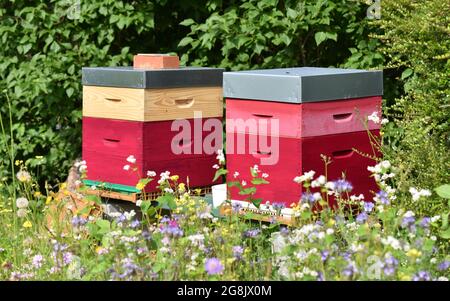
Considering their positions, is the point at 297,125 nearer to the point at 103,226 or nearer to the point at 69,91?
the point at 103,226

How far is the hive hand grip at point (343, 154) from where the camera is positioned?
4649mm

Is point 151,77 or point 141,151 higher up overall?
point 151,77

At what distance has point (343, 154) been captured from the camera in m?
4.73

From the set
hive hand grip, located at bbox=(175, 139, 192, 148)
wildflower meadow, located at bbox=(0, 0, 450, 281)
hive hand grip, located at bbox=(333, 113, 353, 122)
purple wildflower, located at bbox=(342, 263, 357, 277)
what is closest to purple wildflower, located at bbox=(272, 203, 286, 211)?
wildflower meadow, located at bbox=(0, 0, 450, 281)

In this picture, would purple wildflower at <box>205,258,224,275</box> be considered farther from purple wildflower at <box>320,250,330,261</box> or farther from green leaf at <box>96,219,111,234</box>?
green leaf at <box>96,219,111,234</box>

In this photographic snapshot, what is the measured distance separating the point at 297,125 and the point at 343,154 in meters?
0.43

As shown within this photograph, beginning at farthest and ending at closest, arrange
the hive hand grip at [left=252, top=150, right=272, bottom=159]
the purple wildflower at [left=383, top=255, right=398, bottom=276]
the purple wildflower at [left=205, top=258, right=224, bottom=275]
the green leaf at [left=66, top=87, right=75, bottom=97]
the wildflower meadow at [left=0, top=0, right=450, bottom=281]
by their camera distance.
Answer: the green leaf at [left=66, top=87, right=75, bottom=97]
the hive hand grip at [left=252, top=150, right=272, bottom=159]
the wildflower meadow at [left=0, top=0, right=450, bottom=281]
the purple wildflower at [left=205, top=258, right=224, bottom=275]
the purple wildflower at [left=383, top=255, right=398, bottom=276]

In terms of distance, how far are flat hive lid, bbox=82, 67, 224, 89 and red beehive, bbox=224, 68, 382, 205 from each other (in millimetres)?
585

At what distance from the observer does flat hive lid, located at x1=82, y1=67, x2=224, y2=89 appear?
203 inches

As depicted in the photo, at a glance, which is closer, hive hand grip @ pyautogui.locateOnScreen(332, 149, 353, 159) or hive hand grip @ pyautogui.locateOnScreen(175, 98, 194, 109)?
hive hand grip @ pyautogui.locateOnScreen(332, 149, 353, 159)

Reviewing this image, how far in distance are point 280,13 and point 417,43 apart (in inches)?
50.7

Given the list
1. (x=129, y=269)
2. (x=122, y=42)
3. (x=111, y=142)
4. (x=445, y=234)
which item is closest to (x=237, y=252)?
(x=129, y=269)
